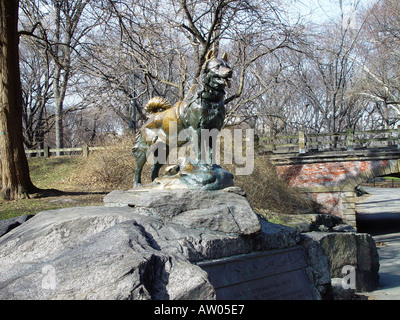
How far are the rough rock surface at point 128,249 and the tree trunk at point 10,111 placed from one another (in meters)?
6.03

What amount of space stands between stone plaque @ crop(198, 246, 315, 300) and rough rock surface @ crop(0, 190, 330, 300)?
0.11 meters

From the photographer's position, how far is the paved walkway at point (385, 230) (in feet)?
29.1

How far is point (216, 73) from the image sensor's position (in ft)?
17.2

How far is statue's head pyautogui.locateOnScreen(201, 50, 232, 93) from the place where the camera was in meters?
5.18

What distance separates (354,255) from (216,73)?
5.06m

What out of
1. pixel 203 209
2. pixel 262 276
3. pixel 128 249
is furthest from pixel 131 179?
pixel 128 249

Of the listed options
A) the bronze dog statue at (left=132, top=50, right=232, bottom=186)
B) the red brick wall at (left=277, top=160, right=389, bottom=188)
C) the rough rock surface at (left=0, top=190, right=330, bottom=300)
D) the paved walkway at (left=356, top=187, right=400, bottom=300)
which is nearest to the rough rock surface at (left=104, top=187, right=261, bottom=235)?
the rough rock surface at (left=0, top=190, right=330, bottom=300)

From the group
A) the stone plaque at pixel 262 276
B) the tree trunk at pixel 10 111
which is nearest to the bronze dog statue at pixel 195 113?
the stone plaque at pixel 262 276

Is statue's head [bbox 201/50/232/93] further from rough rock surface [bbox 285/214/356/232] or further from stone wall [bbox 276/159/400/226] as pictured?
stone wall [bbox 276/159/400/226]

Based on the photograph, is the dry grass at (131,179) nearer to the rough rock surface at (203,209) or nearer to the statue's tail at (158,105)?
the statue's tail at (158,105)

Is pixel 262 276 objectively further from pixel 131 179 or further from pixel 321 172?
pixel 321 172

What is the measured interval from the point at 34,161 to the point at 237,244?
19264 mm

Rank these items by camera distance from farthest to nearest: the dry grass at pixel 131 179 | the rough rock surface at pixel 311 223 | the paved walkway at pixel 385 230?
the dry grass at pixel 131 179 < the rough rock surface at pixel 311 223 < the paved walkway at pixel 385 230

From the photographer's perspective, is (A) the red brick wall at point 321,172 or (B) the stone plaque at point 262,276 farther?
(A) the red brick wall at point 321,172
